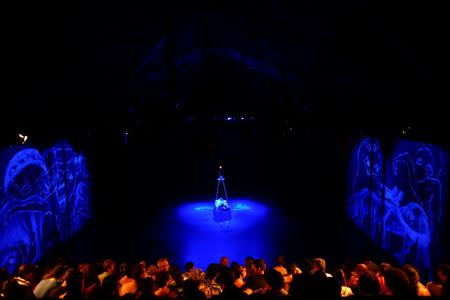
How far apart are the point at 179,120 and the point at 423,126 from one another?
4.78 m

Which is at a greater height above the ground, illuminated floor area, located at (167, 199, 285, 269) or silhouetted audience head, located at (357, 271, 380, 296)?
silhouetted audience head, located at (357, 271, 380, 296)

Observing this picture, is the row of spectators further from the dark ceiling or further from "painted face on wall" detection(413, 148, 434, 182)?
the dark ceiling

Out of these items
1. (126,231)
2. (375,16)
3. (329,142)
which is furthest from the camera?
(329,142)

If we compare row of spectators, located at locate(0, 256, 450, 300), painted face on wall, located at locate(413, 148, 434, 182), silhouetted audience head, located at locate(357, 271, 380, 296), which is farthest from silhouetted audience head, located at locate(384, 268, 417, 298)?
painted face on wall, located at locate(413, 148, 434, 182)

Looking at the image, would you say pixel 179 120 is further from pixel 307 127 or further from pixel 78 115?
pixel 307 127

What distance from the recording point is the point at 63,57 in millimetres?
5414

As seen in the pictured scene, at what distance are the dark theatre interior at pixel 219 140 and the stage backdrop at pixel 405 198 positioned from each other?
1.8 inches

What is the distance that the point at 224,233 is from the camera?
9.73 metres

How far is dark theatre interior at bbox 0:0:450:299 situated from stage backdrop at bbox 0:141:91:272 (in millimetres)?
43

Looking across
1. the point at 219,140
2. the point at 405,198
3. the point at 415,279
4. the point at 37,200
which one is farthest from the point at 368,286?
the point at 37,200

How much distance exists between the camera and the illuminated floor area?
8023 mm

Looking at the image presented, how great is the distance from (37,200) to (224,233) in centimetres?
516

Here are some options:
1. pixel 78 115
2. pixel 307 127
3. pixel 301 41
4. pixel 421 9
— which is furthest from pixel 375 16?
pixel 78 115

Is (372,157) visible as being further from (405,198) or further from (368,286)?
(368,286)
